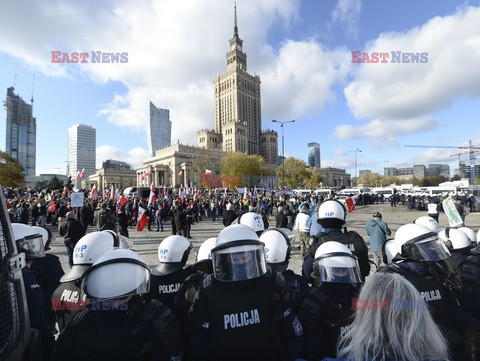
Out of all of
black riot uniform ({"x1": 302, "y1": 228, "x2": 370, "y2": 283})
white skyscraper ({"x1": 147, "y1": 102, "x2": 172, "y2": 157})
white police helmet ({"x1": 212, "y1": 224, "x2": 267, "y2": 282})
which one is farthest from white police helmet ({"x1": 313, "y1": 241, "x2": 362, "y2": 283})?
white skyscraper ({"x1": 147, "y1": 102, "x2": 172, "y2": 157})

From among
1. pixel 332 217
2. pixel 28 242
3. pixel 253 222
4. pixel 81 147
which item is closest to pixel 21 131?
pixel 81 147

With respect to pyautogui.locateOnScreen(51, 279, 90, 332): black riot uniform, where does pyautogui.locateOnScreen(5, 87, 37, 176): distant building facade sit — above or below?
above

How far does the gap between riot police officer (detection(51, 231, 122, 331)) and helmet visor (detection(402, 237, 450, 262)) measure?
3101 millimetres

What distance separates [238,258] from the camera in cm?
219

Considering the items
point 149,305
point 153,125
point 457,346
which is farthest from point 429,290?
point 153,125

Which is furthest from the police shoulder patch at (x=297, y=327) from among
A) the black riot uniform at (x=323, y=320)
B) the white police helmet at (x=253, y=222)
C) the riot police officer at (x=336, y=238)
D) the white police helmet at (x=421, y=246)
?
the white police helmet at (x=253, y=222)

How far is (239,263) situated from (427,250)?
203 cm

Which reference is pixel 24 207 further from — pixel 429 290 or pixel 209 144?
pixel 209 144

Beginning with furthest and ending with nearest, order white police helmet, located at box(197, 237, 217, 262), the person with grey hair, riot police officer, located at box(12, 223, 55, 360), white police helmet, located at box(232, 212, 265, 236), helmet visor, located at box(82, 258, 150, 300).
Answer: white police helmet, located at box(232, 212, 265, 236) → white police helmet, located at box(197, 237, 217, 262) → riot police officer, located at box(12, 223, 55, 360) → helmet visor, located at box(82, 258, 150, 300) → the person with grey hair

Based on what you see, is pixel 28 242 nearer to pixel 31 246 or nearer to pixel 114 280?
pixel 31 246

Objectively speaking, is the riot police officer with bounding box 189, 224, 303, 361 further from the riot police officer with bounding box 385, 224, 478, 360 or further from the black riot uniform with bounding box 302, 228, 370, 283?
the black riot uniform with bounding box 302, 228, 370, 283

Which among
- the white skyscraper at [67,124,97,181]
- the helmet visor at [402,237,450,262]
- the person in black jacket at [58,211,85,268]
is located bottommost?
the person in black jacket at [58,211,85,268]

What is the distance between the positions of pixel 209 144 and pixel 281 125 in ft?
271

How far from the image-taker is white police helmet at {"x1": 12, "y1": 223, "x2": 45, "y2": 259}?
11.8 feet
